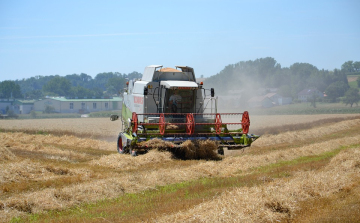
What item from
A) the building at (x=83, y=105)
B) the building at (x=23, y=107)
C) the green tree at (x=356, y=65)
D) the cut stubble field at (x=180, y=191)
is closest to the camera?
the cut stubble field at (x=180, y=191)

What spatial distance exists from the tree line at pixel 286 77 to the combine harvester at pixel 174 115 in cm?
7467

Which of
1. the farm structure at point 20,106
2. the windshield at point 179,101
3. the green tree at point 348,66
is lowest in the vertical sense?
the farm structure at point 20,106

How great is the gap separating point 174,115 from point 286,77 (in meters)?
100

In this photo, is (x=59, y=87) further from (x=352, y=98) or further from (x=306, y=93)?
(x=352, y=98)

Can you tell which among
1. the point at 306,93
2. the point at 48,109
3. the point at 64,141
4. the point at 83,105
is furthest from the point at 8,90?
the point at 64,141

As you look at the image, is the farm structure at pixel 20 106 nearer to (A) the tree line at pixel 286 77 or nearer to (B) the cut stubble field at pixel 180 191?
(A) the tree line at pixel 286 77

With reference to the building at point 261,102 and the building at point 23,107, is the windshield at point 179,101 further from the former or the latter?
the building at point 23,107

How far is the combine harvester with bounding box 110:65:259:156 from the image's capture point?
1711 centimetres

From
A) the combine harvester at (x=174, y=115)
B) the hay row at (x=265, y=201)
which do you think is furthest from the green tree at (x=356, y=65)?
the hay row at (x=265, y=201)

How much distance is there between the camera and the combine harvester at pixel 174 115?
17109 mm

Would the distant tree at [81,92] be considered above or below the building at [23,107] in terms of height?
above

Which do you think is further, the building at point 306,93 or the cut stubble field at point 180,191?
the building at point 306,93

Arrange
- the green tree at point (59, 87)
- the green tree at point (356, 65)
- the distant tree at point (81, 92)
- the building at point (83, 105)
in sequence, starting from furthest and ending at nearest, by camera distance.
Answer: the green tree at point (59, 87) → the green tree at point (356, 65) → the distant tree at point (81, 92) → the building at point (83, 105)

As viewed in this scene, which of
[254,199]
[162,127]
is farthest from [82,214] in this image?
[162,127]
